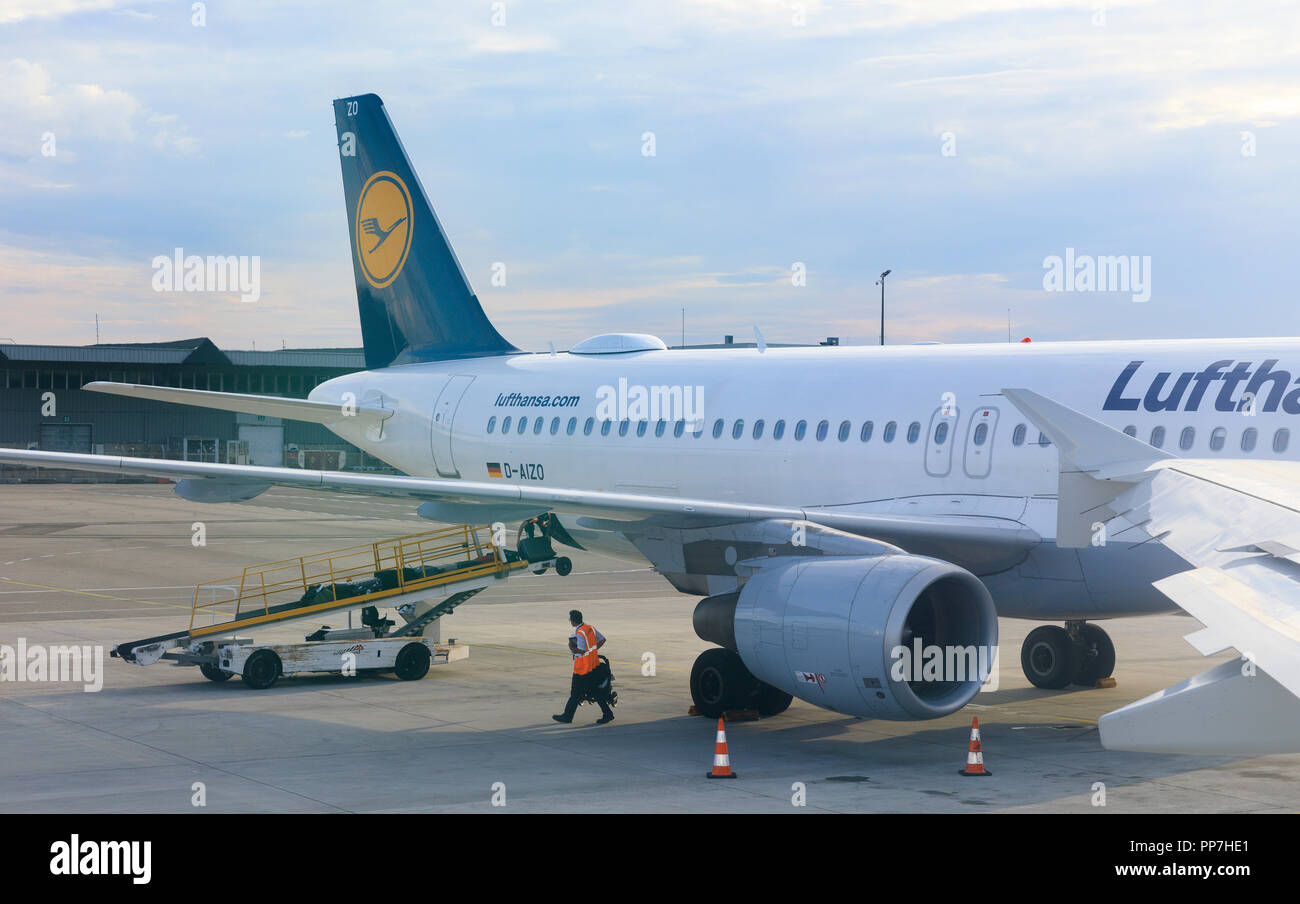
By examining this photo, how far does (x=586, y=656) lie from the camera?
16.8 meters

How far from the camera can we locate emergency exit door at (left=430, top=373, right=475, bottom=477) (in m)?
24.8

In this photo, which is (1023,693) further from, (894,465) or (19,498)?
(19,498)

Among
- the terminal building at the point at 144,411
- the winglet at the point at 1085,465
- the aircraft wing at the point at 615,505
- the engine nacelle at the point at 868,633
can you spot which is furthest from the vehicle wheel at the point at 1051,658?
the terminal building at the point at 144,411

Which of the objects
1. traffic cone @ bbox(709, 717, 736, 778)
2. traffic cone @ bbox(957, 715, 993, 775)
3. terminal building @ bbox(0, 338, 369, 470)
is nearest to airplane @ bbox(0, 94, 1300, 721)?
traffic cone @ bbox(957, 715, 993, 775)

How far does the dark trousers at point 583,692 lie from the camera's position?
16.9 m

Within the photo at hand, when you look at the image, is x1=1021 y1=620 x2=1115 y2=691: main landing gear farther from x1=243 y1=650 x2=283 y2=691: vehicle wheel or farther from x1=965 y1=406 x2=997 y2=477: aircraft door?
x1=243 y1=650 x2=283 y2=691: vehicle wheel

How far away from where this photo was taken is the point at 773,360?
68.1ft

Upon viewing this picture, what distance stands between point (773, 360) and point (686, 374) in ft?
5.14

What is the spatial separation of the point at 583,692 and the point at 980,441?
5685mm

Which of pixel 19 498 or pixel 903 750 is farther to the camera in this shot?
pixel 19 498

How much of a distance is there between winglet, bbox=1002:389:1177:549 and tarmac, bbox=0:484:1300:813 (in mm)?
5763

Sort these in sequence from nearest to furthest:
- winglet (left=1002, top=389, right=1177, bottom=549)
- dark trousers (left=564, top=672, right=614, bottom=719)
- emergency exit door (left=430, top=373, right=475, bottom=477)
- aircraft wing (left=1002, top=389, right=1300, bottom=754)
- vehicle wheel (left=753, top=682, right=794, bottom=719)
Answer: aircraft wing (left=1002, top=389, right=1300, bottom=754)
winglet (left=1002, top=389, right=1177, bottom=549)
dark trousers (left=564, top=672, right=614, bottom=719)
vehicle wheel (left=753, top=682, right=794, bottom=719)
emergency exit door (left=430, top=373, right=475, bottom=477)

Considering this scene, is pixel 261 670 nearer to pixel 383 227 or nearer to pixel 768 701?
pixel 768 701
